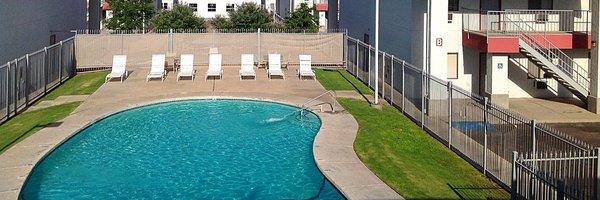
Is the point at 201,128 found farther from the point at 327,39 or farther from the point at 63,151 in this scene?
the point at 327,39

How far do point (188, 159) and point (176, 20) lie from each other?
131ft

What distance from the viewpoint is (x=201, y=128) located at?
1939cm

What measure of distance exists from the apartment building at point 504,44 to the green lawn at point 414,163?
220 inches

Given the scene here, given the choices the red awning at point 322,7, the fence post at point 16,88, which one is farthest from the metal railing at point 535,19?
the red awning at point 322,7

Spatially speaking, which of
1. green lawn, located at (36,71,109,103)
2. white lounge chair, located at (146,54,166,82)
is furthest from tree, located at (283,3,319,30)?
white lounge chair, located at (146,54,166,82)

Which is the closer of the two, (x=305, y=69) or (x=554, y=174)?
(x=554, y=174)

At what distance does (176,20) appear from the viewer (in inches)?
2127

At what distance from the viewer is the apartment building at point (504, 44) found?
23984 millimetres

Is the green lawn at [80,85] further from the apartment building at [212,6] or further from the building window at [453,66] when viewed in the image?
the apartment building at [212,6]

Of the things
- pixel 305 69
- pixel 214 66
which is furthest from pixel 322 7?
pixel 214 66

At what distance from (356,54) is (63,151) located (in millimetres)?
16824

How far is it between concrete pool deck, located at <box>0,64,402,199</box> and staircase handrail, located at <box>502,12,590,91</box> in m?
7.83

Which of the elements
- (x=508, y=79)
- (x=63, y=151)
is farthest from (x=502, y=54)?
(x=63, y=151)

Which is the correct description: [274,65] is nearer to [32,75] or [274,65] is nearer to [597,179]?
[32,75]
